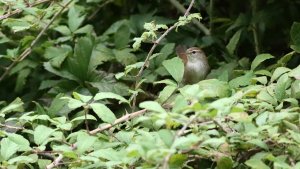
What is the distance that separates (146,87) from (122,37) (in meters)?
0.41

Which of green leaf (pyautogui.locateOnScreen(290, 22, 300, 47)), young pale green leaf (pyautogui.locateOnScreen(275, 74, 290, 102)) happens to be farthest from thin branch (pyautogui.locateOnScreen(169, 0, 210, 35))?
young pale green leaf (pyautogui.locateOnScreen(275, 74, 290, 102))

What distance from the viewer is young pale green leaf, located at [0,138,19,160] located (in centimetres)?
241

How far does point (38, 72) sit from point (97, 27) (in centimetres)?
62

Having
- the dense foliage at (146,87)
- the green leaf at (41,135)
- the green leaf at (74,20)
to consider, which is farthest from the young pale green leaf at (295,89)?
the green leaf at (74,20)

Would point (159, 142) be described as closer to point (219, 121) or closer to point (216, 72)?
point (219, 121)

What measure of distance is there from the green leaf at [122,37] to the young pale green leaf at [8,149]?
1.42 meters

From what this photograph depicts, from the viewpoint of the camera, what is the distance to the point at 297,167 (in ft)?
6.79

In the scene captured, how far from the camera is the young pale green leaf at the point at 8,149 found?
241 cm

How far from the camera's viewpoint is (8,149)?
2428mm

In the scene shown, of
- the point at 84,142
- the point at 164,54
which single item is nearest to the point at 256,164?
the point at 84,142

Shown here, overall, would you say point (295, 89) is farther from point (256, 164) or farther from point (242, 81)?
point (256, 164)

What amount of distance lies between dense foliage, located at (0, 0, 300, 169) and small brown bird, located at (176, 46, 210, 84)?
77 millimetres

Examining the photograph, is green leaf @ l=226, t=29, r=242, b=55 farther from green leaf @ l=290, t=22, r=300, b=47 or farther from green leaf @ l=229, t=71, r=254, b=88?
green leaf @ l=229, t=71, r=254, b=88

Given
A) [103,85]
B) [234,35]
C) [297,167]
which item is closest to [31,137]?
[103,85]
